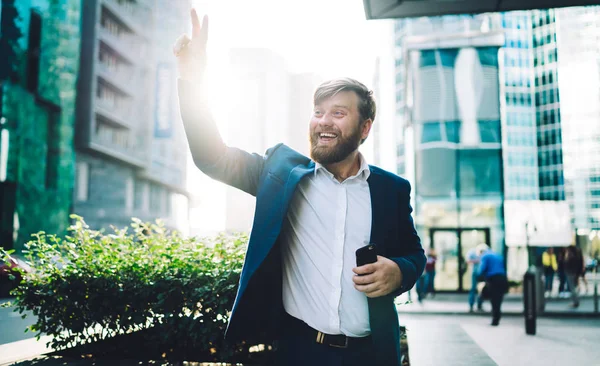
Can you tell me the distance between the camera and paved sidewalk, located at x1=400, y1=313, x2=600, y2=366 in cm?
758

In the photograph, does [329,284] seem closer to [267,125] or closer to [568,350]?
[568,350]

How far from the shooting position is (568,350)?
342 inches

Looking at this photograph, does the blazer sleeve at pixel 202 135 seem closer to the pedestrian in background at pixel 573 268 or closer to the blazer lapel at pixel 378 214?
the blazer lapel at pixel 378 214

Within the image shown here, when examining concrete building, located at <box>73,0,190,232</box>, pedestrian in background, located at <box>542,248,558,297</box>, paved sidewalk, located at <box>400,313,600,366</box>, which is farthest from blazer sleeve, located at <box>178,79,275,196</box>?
concrete building, located at <box>73,0,190,232</box>

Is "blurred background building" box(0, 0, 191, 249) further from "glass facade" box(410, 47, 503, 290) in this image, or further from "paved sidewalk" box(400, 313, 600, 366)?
"paved sidewalk" box(400, 313, 600, 366)

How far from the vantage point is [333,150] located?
2.07 m

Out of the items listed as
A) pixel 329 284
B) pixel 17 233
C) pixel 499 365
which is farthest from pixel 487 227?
pixel 17 233

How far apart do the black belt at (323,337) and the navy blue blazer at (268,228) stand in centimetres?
6

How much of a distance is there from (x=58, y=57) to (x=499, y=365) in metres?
31.8

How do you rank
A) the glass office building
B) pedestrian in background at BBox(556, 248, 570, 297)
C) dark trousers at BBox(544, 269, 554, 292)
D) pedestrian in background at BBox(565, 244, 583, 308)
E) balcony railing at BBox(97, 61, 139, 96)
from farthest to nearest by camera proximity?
balcony railing at BBox(97, 61, 139, 96), the glass office building, dark trousers at BBox(544, 269, 554, 292), pedestrian in background at BBox(556, 248, 570, 297), pedestrian in background at BBox(565, 244, 583, 308)

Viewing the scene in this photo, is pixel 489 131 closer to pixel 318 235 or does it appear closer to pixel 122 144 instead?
pixel 318 235

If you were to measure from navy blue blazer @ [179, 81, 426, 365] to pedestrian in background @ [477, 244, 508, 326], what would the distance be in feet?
34.8

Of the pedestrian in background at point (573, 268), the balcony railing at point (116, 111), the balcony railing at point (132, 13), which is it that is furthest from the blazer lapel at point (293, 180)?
the balcony railing at point (132, 13)

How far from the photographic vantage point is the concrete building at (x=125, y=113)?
1409 inches
